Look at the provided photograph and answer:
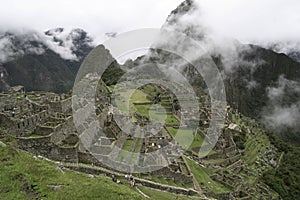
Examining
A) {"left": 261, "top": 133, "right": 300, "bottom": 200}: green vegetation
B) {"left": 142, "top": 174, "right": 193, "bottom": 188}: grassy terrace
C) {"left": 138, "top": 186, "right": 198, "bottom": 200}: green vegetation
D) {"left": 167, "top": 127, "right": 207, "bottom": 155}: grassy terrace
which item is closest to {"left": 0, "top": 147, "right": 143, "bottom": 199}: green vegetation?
{"left": 138, "top": 186, "right": 198, "bottom": 200}: green vegetation

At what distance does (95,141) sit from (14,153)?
12.0 metres

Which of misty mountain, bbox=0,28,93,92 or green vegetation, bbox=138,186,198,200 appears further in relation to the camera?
misty mountain, bbox=0,28,93,92

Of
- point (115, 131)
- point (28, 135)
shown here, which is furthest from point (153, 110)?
point (28, 135)

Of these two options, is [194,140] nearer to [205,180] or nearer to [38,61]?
[205,180]

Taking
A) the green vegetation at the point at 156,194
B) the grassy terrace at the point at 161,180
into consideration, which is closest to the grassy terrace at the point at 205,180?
the grassy terrace at the point at 161,180

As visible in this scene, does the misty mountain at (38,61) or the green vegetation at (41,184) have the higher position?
the misty mountain at (38,61)

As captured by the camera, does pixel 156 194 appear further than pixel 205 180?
No

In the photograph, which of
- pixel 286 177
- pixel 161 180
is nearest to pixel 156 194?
pixel 161 180

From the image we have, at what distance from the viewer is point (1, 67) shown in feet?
321

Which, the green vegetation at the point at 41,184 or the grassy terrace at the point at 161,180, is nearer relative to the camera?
the green vegetation at the point at 41,184

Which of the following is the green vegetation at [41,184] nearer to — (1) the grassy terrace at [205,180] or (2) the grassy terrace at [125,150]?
(2) the grassy terrace at [125,150]

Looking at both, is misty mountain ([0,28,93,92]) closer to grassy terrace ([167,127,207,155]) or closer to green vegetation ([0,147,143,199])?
grassy terrace ([167,127,207,155])

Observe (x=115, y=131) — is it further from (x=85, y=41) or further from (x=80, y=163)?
(x=85, y=41)

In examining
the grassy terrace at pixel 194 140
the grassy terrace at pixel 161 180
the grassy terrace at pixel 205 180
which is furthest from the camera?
the grassy terrace at pixel 194 140
